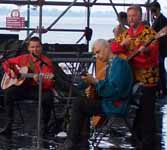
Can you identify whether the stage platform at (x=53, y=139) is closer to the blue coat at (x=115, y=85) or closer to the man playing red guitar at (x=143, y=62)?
the man playing red guitar at (x=143, y=62)

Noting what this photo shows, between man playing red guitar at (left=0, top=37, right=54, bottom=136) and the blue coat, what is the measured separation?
109 centimetres

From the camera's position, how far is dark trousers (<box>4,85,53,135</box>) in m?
10.8

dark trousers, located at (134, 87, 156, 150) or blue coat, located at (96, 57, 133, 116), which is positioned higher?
blue coat, located at (96, 57, 133, 116)

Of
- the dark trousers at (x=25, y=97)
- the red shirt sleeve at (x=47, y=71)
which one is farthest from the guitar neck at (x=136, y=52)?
the dark trousers at (x=25, y=97)

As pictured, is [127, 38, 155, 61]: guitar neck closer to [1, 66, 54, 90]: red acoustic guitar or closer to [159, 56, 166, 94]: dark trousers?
[1, 66, 54, 90]: red acoustic guitar

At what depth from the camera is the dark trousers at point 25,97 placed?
35.6 ft

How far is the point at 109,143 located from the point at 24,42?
7.88 feet

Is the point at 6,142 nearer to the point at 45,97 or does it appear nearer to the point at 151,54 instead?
the point at 45,97

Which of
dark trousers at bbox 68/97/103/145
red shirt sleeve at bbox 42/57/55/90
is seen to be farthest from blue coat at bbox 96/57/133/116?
red shirt sleeve at bbox 42/57/55/90

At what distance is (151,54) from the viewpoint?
9.78 meters

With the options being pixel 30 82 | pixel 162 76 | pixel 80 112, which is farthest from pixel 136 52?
pixel 162 76

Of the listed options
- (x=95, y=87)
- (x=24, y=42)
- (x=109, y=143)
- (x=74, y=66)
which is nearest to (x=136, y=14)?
(x=95, y=87)

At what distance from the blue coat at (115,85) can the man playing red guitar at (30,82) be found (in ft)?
3.57

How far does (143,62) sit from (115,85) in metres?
0.79
